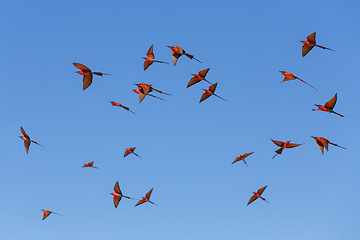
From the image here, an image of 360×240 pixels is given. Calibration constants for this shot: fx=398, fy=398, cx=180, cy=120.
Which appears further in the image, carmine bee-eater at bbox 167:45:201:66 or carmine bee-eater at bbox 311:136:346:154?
carmine bee-eater at bbox 167:45:201:66

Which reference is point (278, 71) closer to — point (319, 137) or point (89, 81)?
point (319, 137)

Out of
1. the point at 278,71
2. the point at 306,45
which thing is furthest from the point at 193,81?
the point at 306,45

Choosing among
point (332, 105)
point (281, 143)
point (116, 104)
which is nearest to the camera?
point (332, 105)

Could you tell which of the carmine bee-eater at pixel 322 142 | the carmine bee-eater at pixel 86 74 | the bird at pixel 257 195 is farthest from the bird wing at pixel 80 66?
the bird at pixel 257 195

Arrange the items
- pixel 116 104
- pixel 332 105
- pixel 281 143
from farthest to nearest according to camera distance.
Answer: pixel 116 104
pixel 281 143
pixel 332 105

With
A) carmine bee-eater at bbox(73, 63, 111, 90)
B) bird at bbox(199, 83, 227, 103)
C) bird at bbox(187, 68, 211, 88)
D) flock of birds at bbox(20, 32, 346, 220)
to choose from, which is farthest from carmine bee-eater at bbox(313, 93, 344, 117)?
carmine bee-eater at bbox(73, 63, 111, 90)

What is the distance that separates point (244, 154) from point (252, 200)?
3.56 meters

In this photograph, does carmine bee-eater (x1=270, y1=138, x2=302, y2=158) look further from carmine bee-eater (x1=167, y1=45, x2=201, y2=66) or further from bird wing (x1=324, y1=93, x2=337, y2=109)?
carmine bee-eater (x1=167, y1=45, x2=201, y2=66)

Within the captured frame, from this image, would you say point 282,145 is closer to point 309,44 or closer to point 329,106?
point 329,106

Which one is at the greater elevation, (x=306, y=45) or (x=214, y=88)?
(x=306, y=45)

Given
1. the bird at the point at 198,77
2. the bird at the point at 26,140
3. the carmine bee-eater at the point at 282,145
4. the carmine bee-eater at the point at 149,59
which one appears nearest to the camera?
the carmine bee-eater at the point at 282,145

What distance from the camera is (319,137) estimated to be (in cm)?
2516

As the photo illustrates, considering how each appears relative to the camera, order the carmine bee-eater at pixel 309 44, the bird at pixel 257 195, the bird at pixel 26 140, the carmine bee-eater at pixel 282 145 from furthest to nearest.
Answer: the bird at pixel 26 140, the bird at pixel 257 195, the carmine bee-eater at pixel 309 44, the carmine bee-eater at pixel 282 145

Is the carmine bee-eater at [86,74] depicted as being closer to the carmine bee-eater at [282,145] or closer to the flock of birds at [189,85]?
the flock of birds at [189,85]
